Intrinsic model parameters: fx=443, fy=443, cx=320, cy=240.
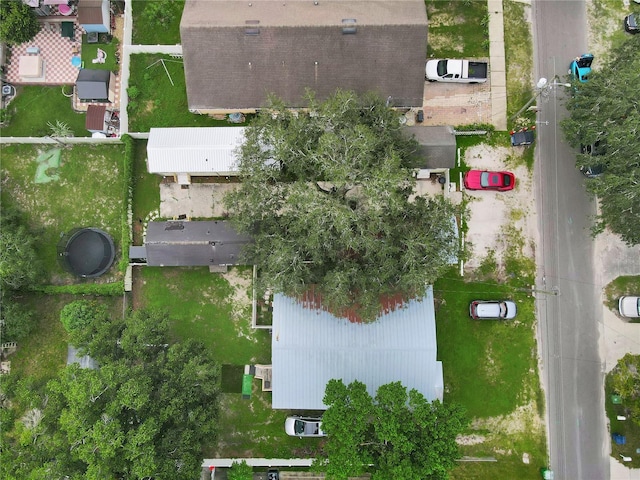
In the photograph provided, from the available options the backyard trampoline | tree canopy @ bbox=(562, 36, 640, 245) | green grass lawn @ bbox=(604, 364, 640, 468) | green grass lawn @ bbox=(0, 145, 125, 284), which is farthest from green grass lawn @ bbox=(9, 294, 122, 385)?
green grass lawn @ bbox=(604, 364, 640, 468)

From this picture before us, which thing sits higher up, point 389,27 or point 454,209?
point 389,27

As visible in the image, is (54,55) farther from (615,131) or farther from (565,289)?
(565,289)

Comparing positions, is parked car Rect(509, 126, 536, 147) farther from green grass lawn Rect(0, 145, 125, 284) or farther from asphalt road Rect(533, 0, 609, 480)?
green grass lawn Rect(0, 145, 125, 284)

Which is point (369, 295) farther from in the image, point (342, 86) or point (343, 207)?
point (342, 86)

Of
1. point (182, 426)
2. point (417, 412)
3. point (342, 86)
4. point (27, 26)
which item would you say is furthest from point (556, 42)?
point (27, 26)

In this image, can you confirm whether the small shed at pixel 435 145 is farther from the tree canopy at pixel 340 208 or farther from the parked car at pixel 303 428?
the parked car at pixel 303 428

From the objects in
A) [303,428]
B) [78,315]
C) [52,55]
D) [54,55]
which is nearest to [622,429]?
[303,428]
